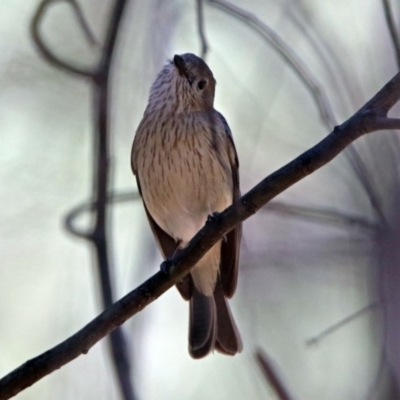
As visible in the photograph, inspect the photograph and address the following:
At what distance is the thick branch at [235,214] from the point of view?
106 inches

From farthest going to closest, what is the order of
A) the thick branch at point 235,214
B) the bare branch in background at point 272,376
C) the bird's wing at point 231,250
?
1. the bird's wing at point 231,250
2. the thick branch at point 235,214
3. the bare branch in background at point 272,376

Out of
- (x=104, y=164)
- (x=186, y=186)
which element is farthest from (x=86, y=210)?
(x=186, y=186)

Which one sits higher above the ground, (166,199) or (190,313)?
(166,199)

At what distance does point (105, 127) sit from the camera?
9.72ft

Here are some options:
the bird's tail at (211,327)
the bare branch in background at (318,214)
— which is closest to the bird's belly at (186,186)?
the bird's tail at (211,327)

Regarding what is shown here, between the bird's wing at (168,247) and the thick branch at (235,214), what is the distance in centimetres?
200

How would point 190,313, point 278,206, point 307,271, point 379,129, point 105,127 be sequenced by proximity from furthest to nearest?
1. point 190,313
2. point 307,271
3. point 278,206
4. point 105,127
5. point 379,129

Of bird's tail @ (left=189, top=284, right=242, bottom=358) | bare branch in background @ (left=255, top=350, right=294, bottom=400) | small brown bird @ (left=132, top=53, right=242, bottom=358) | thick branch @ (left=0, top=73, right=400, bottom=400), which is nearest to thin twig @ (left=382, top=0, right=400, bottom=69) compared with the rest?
thick branch @ (left=0, top=73, right=400, bottom=400)

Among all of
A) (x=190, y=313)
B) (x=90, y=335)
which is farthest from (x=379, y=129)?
(x=190, y=313)

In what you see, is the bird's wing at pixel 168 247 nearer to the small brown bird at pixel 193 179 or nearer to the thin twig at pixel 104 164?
the small brown bird at pixel 193 179

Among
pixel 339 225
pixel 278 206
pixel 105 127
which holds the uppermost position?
pixel 105 127

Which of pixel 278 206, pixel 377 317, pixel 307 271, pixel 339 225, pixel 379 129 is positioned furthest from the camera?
pixel 307 271

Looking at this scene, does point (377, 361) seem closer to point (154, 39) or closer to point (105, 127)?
point (105, 127)

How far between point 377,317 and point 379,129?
0.70 metres
